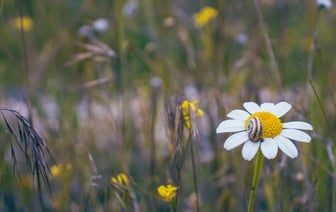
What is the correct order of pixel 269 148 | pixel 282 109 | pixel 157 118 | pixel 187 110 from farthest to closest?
pixel 157 118 → pixel 187 110 → pixel 282 109 → pixel 269 148

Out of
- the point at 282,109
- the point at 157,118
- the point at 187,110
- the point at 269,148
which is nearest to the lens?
the point at 269,148

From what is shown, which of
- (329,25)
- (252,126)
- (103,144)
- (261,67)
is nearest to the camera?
(252,126)

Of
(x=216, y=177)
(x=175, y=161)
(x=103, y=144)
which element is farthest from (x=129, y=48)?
(x=175, y=161)

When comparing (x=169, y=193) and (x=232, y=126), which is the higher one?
(x=232, y=126)

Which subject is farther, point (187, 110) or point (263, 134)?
point (187, 110)

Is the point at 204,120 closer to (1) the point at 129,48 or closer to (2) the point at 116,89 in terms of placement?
(2) the point at 116,89

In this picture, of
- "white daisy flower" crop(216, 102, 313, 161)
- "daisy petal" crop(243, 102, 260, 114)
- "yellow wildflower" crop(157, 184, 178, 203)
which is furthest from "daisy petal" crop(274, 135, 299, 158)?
"yellow wildflower" crop(157, 184, 178, 203)

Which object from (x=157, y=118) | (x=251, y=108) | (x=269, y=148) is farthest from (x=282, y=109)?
(x=157, y=118)

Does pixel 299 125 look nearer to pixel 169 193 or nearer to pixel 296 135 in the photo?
pixel 296 135
